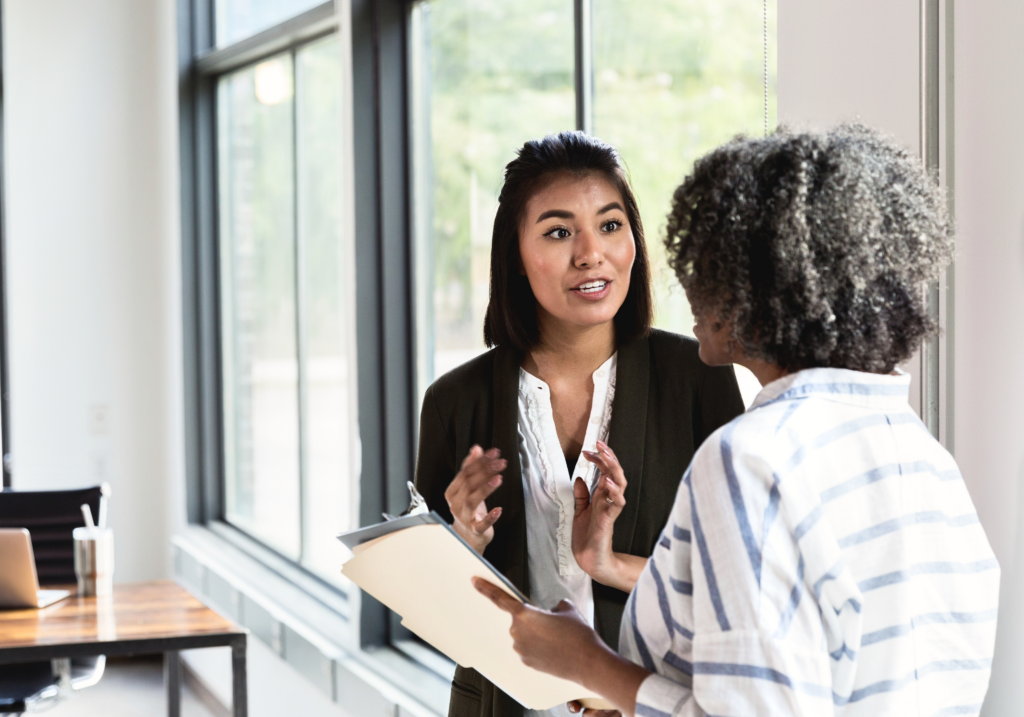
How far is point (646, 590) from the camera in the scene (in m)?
0.93

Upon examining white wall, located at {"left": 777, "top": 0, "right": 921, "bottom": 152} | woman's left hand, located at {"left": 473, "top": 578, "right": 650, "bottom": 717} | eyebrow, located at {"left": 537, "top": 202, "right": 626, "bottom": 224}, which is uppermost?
white wall, located at {"left": 777, "top": 0, "right": 921, "bottom": 152}

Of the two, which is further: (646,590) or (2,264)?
(2,264)

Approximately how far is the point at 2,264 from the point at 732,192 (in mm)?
5078

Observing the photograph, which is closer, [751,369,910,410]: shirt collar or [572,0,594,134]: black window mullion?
[751,369,910,410]: shirt collar

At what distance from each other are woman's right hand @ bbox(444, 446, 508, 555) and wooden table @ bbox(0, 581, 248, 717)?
3.68 ft

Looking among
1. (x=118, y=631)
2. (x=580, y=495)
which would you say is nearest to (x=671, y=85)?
(x=580, y=495)

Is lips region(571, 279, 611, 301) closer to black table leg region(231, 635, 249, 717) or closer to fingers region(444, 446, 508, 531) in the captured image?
fingers region(444, 446, 508, 531)

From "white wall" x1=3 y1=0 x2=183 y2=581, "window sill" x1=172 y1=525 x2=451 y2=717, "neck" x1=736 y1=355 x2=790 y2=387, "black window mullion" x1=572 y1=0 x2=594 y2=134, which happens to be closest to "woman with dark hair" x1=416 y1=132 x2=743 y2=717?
"neck" x1=736 y1=355 x2=790 y2=387

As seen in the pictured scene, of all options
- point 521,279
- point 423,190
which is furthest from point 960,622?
point 423,190

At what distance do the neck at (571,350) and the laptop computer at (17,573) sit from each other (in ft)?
5.24

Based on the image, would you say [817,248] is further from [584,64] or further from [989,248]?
[584,64]

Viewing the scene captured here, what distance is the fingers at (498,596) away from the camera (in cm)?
108

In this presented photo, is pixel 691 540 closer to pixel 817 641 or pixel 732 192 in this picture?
pixel 817 641

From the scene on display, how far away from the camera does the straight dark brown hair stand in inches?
61.1
